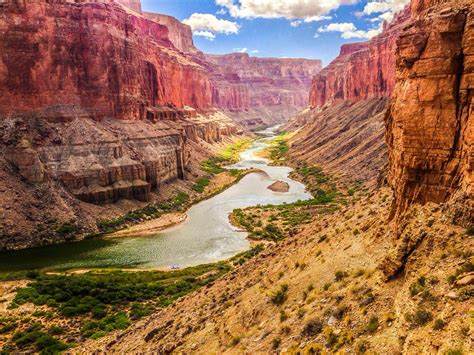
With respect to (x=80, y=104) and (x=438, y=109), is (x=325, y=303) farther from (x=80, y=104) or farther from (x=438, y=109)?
(x=80, y=104)

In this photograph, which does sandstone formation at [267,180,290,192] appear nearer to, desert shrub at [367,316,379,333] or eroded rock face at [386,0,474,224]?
eroded rock face at [386,0,474,224]

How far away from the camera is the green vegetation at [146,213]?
5275 cm

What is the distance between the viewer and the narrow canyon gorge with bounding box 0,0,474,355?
12391 mm

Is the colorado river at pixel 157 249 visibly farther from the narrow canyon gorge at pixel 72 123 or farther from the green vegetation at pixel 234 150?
the green vegetation at pixel 234 150

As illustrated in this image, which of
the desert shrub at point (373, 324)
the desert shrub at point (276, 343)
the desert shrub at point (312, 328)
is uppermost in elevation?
the desert shrub at point (373, 324)

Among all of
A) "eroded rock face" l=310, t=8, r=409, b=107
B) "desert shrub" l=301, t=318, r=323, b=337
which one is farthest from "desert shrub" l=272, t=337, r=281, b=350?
"eroded rock face" l=310, t=8, r=409, b=107

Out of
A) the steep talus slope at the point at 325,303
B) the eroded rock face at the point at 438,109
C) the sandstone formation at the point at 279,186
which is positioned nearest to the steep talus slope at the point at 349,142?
the sandstone formation at the point at 279,186

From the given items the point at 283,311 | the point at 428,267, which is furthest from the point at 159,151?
the point at 428,267

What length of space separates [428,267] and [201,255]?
34634 mm

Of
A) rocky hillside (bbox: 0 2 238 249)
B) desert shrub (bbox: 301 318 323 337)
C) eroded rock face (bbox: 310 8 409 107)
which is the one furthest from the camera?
eroded rock face (bbox: 310 8 409 107)

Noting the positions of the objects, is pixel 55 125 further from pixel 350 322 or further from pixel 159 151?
pixel 350 322

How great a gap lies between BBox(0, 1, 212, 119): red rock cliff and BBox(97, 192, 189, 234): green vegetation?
19452mm

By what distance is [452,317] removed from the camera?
9.48 metres

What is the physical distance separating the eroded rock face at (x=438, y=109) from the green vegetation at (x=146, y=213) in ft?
147
